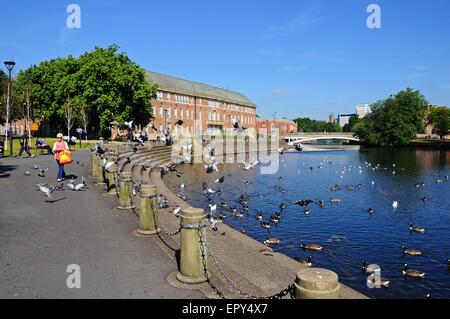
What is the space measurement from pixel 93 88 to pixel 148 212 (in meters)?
45.5

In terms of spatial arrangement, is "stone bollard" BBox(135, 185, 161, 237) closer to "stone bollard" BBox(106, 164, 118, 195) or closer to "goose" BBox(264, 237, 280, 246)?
"goose" BBox(264, 237, 280, 246)

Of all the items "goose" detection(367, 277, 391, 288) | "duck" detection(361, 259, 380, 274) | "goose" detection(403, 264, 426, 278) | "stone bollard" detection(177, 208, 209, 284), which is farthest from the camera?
"goose" detection(403, 264, 426, 278)

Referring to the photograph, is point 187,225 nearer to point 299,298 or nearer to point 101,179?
point 299,298

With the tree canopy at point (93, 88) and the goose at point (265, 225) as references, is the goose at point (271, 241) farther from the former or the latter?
the tree canopy at point (93, 88)

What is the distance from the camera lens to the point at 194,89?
97.4m

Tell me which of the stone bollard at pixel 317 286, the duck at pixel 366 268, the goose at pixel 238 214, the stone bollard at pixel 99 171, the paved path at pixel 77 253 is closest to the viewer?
the stone bollard at pixel 317 286

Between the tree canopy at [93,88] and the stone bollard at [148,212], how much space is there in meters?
43.5

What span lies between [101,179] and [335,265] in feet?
36.9

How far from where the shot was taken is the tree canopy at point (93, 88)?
169 ft

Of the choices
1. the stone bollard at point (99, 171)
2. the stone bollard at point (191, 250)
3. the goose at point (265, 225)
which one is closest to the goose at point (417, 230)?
the goose at point (265, 225)

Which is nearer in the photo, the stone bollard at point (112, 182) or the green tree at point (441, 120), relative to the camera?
the stone bollard at point (112, 182)

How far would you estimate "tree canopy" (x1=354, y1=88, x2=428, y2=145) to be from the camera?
87.8m

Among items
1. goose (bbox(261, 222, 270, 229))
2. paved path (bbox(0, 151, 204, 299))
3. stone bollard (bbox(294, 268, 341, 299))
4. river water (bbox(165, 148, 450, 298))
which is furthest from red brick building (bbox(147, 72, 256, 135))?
stone bollard (bbox(294, 268, 341, 299))

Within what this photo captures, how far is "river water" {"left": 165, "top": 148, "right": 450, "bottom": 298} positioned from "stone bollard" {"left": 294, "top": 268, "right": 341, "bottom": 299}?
716 cm
